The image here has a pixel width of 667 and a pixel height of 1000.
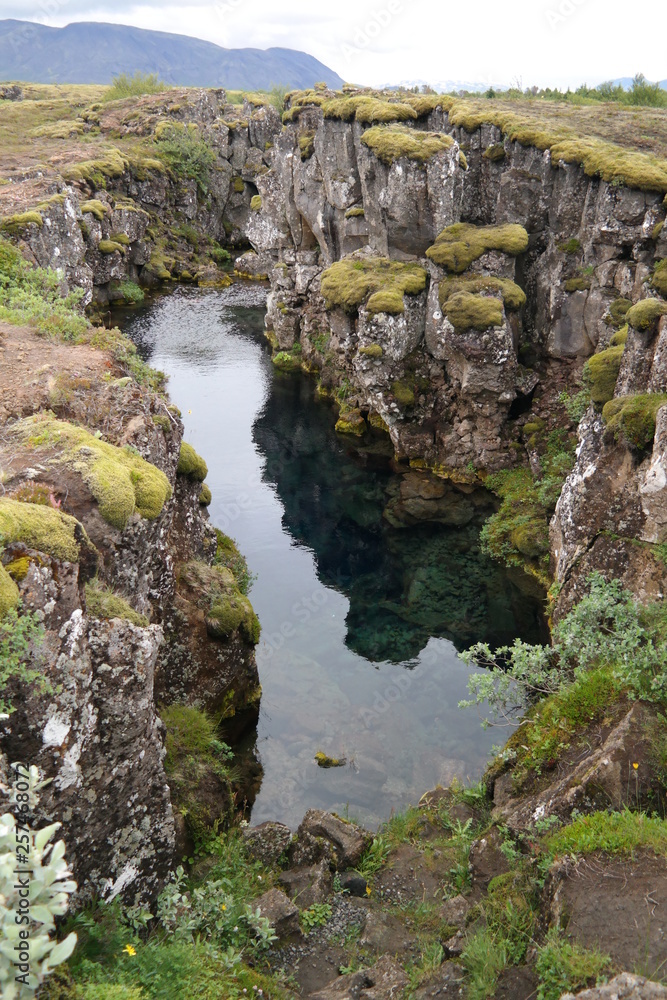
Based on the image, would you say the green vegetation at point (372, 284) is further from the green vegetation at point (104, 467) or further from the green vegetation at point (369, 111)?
the green vegetation at point (104, 467)

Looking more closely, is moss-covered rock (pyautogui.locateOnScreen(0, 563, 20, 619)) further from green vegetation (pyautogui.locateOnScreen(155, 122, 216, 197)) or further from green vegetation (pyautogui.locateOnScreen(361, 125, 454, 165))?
green vegetation (pyautogui.locateOnScreen(155, 122, 216, 197))

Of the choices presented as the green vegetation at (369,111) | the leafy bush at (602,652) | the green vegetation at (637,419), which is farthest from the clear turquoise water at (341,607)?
the green vegetation at (369,111)

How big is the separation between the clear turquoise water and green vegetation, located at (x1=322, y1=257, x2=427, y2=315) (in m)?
7.82

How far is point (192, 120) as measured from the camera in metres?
82.4

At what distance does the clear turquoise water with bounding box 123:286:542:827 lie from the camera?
64.4 ft

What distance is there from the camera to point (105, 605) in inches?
471

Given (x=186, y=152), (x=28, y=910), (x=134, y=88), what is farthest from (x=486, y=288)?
(x=134, y=88)

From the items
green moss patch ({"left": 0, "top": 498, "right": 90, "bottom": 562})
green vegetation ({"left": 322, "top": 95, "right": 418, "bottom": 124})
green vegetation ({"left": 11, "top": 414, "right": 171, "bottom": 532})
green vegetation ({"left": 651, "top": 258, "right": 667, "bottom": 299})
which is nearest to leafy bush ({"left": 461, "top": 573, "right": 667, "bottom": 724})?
green vegetation ({"left": 11, "top": 414, "right": 171, "bottom": 532})

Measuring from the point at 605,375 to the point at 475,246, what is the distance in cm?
1389

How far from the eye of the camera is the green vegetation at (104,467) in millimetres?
13469

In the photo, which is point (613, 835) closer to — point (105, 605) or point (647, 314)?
point (105, 605)

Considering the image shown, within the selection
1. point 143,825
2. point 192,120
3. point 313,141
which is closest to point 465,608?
point 143,825

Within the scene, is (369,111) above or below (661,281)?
above

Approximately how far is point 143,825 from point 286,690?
1006 cm
